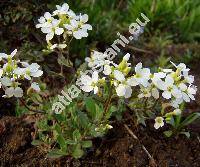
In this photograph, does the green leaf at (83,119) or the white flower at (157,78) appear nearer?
the white flower at (157,78)

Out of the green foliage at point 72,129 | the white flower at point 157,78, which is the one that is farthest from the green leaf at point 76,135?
the white flower at point 157,78

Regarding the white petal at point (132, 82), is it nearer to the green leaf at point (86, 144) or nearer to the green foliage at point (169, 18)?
the green leaf at point (86, 144)

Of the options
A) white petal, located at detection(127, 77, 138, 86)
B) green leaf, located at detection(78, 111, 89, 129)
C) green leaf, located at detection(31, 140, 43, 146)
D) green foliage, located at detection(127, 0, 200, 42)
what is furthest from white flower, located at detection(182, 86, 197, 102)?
green foliage, located at detection(127, 0, 200, 42)

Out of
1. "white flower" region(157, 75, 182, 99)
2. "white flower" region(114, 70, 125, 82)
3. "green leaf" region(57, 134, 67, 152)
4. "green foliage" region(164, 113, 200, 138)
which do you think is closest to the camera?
"white flower" region(114, 70, 125, 82)

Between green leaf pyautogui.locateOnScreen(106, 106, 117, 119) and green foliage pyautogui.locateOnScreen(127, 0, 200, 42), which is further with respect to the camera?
green foliage pyautogui.locateOnScreen(127, 0, 200, 42)

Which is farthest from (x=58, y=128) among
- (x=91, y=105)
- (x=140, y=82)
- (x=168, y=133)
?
(x=168, y=133)

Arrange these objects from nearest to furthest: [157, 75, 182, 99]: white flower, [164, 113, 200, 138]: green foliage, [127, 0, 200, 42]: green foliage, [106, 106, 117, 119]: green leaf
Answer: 1. [157, 75, 182, 99]: white flower
2. [106, 106, 117, 119]: green leaf
3. [164, 113, 200, 138]: green foliage
4. [127, 0, 200, 42]: green foliage

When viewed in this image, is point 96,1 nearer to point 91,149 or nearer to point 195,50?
point 195,50

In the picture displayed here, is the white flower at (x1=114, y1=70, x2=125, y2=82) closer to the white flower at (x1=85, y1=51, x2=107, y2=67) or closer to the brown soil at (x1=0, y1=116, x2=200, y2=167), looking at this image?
the white flower at (x1=85, y1=51, x2=107, y2=67)

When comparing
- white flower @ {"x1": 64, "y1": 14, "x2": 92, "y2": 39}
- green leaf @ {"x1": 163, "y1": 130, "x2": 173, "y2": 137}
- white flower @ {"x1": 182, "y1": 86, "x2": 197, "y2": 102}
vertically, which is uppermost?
white flower @ {"x1": 64, "y1": 14, "x2": 92, "y2": 39}
